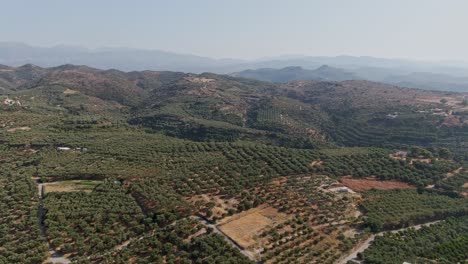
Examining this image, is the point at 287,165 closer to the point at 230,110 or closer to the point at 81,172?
the point at 81,172

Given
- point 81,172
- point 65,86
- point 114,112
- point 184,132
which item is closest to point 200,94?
point 114,112

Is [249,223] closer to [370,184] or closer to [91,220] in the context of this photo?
[91,220]

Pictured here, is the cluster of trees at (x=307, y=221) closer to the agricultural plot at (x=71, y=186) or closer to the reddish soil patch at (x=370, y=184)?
the reddish soil patch at (x=370, y=184)

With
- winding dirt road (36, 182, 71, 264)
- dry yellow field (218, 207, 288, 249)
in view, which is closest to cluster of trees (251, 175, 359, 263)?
dry yellow field (218, 207, 288, 249)

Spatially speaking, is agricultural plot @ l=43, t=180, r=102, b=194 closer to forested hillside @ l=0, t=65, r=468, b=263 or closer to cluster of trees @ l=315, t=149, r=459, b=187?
forested hillside @ l=0, t=65, r=468, b=263

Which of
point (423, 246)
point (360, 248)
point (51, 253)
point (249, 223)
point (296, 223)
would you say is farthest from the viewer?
point (296, 223)

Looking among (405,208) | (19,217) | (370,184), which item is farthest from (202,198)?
(370,184)
